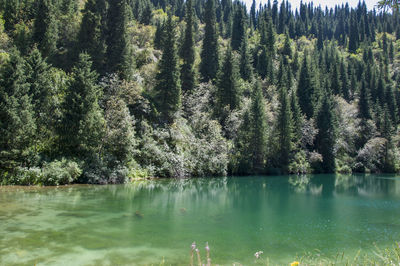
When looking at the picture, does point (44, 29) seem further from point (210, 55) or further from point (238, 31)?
point (238, 31)

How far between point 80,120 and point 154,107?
1525 cm

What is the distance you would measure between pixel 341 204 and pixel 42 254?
923 inches

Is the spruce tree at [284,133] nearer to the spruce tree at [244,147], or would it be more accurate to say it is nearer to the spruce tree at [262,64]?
the spruce tree at [244,147]

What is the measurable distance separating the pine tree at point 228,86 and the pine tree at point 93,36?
70.2 ft

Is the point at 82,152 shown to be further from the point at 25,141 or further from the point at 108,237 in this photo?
the point at 108,237

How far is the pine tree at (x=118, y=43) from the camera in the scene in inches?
1757

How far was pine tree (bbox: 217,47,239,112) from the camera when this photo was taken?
5628 cm

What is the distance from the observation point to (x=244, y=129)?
51.8 meters

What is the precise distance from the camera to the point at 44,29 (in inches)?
1725

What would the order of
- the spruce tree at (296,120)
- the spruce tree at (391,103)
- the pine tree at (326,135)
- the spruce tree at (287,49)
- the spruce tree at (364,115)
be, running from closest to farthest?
the spruce tree at (296,120) < the pine tree at (326,135) < the spruce tree at (364,115) < the spruce tree at (391,103) < the spruce tree at (287,49)

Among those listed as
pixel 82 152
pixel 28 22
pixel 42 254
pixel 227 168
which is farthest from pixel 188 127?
pixel 42 254

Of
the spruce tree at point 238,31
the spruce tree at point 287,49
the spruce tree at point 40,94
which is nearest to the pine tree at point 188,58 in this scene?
the spruce tree at point 238,31

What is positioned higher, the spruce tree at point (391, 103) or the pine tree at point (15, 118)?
the spruce tree at point (391, 103)

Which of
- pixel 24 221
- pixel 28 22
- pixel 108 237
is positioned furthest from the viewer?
pixel 28 22
